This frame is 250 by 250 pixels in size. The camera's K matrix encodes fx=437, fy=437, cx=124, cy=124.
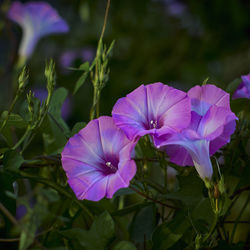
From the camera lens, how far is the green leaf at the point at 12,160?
1.44 feet

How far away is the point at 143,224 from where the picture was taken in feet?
1.63

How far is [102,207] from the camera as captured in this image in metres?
0.49

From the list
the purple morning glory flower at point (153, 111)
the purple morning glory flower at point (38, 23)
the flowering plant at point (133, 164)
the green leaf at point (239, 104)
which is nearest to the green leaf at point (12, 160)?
the flowering plant at point (133, 164)

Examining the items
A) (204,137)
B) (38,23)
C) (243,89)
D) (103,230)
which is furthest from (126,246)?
(38,23)

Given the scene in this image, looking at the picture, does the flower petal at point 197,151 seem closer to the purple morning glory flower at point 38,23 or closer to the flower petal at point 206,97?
the flower petal at point 206,97

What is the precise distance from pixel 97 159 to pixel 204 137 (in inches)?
4.3

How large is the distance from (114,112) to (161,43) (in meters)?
1.36

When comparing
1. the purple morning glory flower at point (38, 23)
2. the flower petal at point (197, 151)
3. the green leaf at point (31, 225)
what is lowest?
the green leaf at point (31, 225)

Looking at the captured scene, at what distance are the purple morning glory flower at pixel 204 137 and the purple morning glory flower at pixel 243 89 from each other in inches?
3.2

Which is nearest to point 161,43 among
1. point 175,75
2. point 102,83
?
point 175,75

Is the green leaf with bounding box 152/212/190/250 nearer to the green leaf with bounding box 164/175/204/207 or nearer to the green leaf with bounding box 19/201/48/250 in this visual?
the green leaf with bounding box 164/175/204/207

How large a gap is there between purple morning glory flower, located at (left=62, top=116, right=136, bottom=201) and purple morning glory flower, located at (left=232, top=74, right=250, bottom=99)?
177 mm

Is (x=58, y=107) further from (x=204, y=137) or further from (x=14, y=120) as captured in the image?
(x=204, y=137)

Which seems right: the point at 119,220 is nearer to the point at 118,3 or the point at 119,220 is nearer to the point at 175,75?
the point at 175,75
